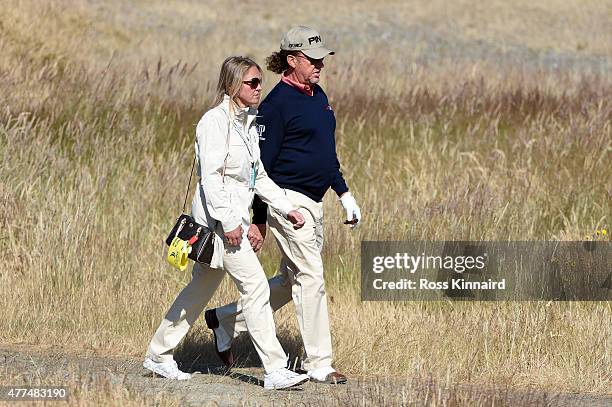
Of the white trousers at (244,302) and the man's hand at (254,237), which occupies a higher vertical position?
the man's hand at (254,237)

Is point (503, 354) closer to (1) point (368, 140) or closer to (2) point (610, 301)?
(2) point (610, 301)

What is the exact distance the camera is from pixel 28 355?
24.7 ft

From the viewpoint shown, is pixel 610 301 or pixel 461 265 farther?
pixel 461 265

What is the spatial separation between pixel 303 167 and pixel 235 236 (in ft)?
2.24

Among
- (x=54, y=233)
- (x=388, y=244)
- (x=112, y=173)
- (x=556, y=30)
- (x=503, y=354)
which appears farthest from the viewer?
(x=556, y=30)

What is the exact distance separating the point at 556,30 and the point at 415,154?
30.5 meters

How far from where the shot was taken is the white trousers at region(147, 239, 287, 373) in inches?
259

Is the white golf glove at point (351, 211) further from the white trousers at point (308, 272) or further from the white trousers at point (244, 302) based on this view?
the white trousers at point (244, 302)

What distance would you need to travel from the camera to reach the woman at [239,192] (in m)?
6.44

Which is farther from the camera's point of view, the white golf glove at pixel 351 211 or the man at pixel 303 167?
the white golf glove at pixel 351 211

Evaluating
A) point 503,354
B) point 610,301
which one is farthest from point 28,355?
point 610,301

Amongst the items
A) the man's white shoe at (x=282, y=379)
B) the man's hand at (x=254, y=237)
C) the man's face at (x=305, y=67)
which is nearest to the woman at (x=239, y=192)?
the man's white shoe at (x=282, y=379)

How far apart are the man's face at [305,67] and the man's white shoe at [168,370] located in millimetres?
1708

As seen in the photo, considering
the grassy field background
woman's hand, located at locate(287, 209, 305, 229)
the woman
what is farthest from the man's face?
the grassy field background
